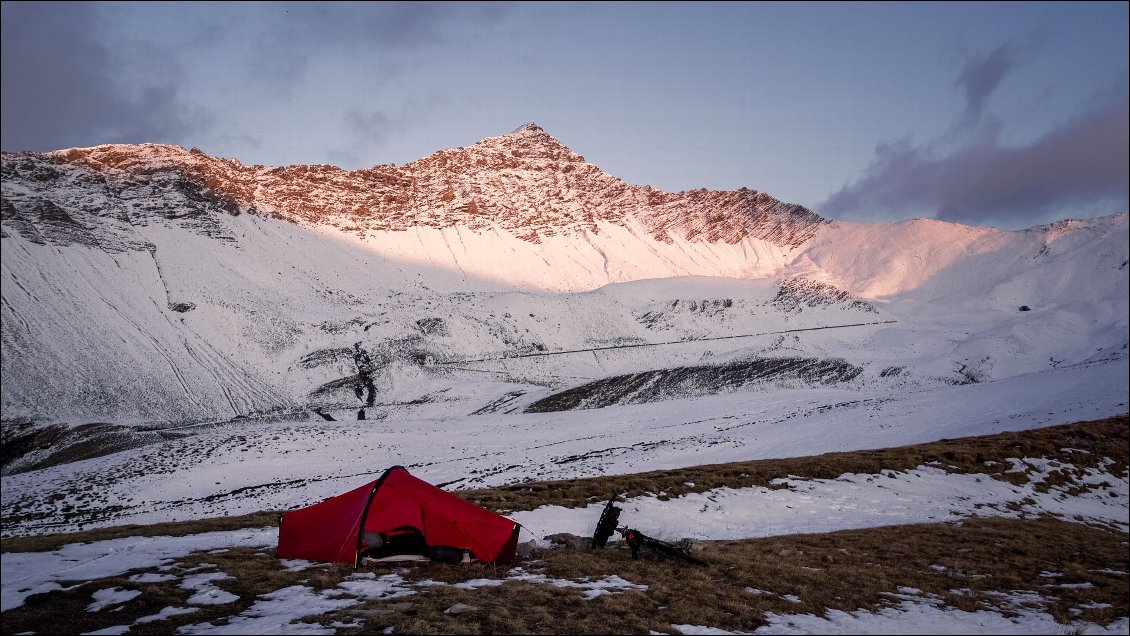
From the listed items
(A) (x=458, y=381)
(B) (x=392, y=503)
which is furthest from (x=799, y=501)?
(A) (x=458, y=381)

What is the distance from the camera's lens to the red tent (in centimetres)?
1435

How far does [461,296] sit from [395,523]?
11537 cm

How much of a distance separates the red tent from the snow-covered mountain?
69.8 m

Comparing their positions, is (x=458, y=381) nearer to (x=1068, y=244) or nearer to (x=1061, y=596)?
(x=1061, y=596)

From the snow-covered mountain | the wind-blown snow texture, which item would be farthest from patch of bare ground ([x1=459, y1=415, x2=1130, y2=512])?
the snow-covered mountain

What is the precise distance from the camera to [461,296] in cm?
12838

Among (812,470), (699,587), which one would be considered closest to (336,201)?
(812,470)

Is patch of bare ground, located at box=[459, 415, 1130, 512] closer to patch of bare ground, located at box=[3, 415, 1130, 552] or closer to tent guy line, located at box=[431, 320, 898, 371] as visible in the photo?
patch of bare ground, located at box=[3, 415, 1130, 552]

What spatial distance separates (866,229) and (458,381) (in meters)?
134

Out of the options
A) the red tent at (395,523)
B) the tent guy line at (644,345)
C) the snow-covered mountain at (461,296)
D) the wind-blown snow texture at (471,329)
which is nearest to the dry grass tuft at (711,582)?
the red tent at (395,523)

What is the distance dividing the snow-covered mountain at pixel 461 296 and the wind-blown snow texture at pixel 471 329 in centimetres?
59

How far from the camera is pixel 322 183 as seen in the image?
176375 millimetres

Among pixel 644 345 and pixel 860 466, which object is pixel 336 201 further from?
pixel 860 466

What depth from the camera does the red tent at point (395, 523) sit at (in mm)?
14352
